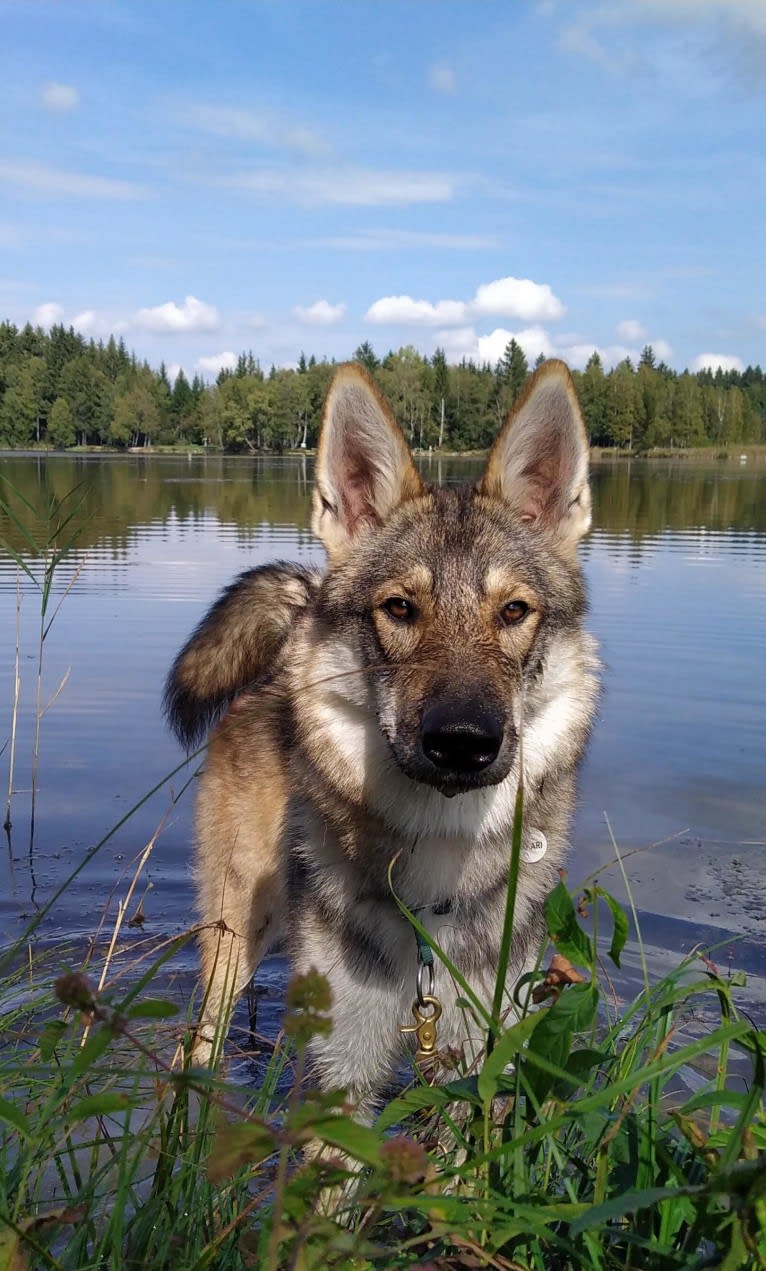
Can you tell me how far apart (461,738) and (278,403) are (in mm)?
108806

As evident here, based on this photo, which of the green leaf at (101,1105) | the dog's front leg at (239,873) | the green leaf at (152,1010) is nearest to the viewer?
the green leaf at (152,1010)

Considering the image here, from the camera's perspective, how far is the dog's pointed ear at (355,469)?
3523mm

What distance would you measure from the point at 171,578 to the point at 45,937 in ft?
35.6

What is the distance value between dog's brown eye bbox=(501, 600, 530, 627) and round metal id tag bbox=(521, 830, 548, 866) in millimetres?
681

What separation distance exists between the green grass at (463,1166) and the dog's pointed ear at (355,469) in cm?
211

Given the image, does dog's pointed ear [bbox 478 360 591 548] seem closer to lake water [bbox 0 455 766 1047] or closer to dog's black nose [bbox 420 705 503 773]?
lake water [bbox 0 455 766 1047]

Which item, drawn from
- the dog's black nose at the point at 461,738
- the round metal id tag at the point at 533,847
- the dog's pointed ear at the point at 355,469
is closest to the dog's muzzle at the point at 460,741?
the dog's black nose at the point at 461,738

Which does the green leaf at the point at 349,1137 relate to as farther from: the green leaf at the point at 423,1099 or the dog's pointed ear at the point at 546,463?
the dog's pointed ear at the point at 546,463

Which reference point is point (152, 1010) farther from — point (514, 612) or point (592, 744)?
point (592, 744)

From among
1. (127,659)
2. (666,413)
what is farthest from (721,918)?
(666,413)

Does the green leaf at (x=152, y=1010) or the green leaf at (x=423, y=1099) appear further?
the green leaf at (x=423, y=1099)

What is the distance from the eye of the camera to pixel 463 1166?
163cm

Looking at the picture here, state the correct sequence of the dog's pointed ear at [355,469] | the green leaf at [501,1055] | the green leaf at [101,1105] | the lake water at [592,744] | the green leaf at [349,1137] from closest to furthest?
the green leaf at [349,1137] → the green leaf at [101,1105] → the green leaf at [501,1055] → the dog's pointed ear at [355,469] → the lake water at [592,744]

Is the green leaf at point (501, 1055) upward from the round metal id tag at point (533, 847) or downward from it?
upward
